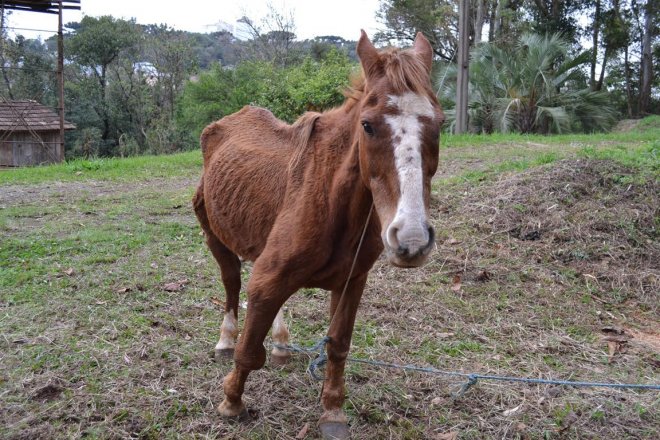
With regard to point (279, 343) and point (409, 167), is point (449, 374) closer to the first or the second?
point (279, 343)

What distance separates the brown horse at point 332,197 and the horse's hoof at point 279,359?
4cm

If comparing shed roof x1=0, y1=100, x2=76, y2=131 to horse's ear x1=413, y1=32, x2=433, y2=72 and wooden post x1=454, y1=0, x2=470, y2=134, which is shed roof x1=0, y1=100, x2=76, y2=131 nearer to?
wooden post x1=454, y1=0, x2=470, y2=134

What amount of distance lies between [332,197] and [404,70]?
70 centimetres

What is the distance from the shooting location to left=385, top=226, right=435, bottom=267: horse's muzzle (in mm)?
1986

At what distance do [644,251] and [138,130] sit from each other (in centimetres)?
2761

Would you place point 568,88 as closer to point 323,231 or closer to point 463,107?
point 463,107

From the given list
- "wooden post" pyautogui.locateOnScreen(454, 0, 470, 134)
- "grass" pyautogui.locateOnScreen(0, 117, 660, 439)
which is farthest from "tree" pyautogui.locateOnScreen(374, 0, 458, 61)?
"grass" pyautogui.locateOnScreen(0, 117, 660, 439)

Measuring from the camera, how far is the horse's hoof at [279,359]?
3.87m

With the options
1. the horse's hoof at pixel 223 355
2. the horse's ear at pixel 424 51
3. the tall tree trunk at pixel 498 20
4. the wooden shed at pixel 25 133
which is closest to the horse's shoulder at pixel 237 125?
the horse's ear at pixel 424 51

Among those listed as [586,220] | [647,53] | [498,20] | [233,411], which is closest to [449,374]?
[233,411]

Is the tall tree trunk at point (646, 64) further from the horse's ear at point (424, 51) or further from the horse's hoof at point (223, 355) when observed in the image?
the horse's hoof at point (223, 355)

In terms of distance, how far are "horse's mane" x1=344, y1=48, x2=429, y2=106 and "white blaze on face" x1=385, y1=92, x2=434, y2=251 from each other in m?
0.05

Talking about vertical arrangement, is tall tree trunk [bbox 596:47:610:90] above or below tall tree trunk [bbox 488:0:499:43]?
below

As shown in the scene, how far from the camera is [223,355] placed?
154 inches
